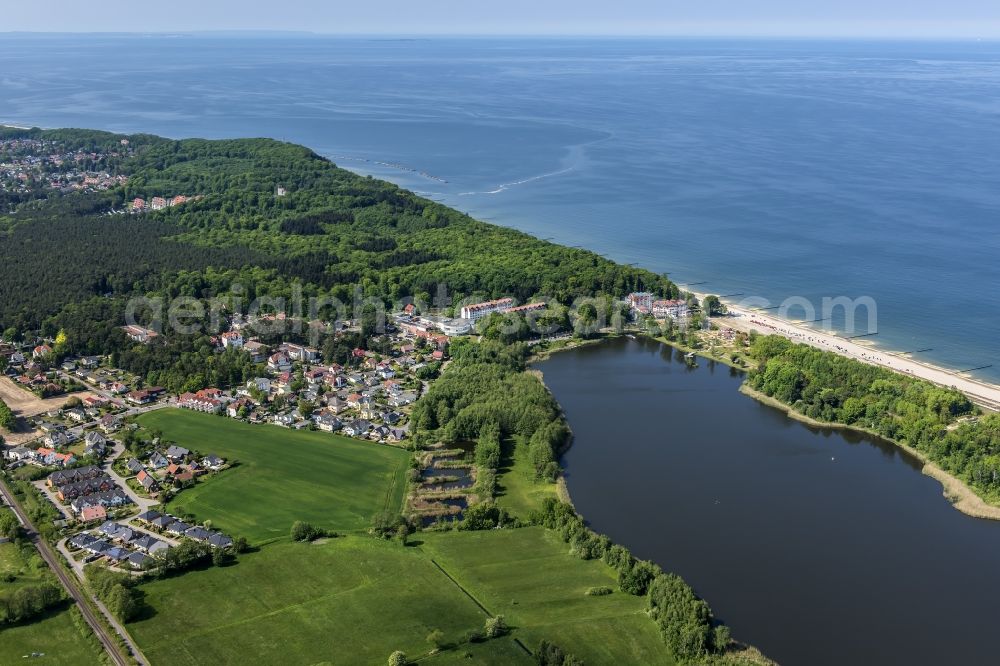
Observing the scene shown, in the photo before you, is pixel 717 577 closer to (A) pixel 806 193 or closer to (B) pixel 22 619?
(B) pixel 22 619

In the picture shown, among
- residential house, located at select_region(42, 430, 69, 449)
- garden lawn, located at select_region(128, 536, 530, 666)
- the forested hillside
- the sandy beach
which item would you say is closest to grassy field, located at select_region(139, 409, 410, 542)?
garden lawn, located at select_region(128, 536, 530, 666)

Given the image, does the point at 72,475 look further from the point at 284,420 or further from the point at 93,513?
the point at 284,420

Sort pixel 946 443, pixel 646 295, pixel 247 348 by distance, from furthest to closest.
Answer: pixel 646 295 → pixel 247 348 → pixel 946 443

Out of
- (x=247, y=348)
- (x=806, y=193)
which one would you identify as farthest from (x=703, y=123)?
(x=247, y=348)

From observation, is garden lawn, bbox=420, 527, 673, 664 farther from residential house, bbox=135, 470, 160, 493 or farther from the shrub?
residential house, bbox=135, 470, 160, 493

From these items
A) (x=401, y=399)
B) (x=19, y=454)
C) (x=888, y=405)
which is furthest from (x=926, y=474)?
(x=19, y=454)
